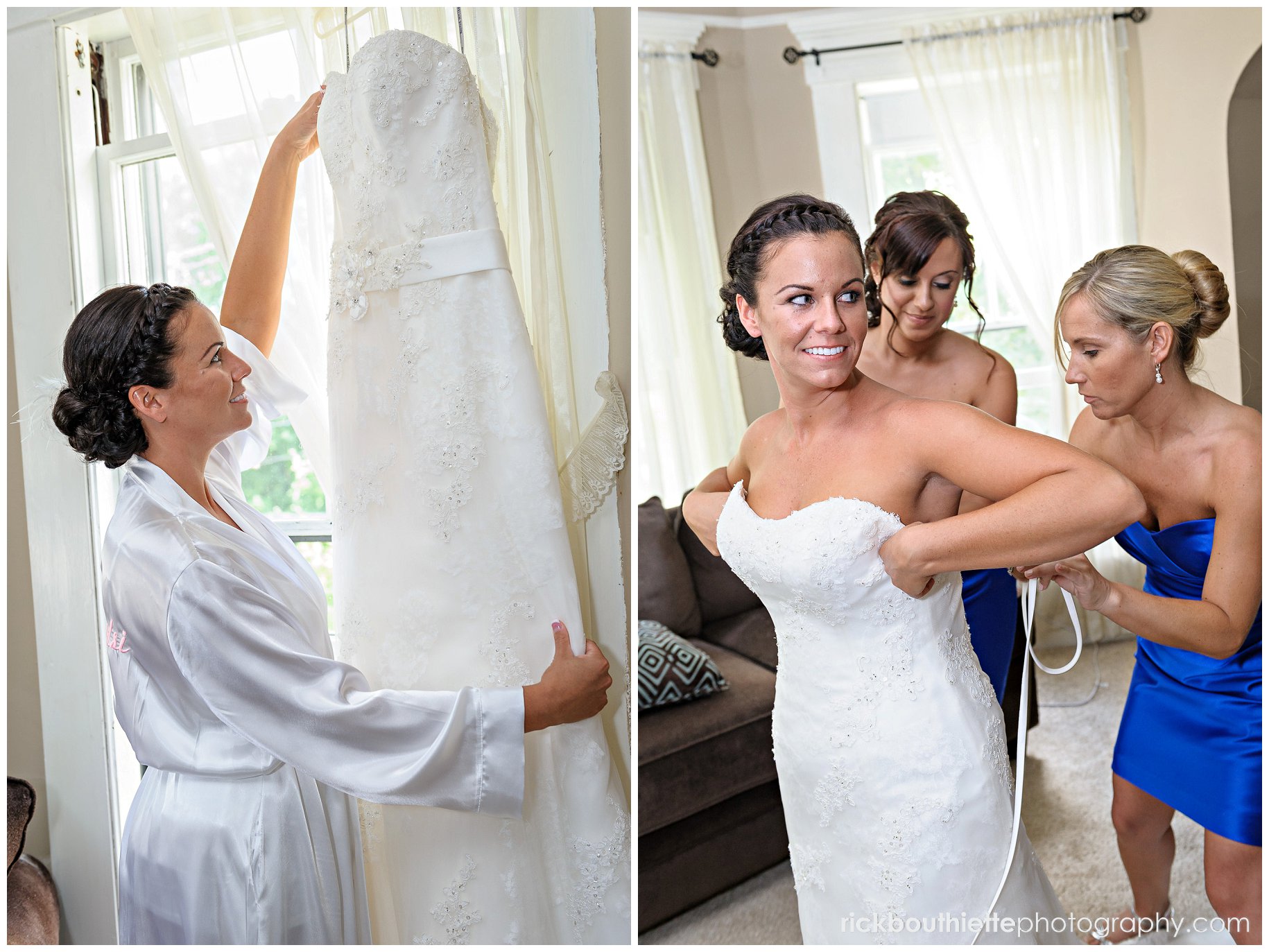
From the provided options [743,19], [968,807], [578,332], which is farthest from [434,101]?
[743,19]

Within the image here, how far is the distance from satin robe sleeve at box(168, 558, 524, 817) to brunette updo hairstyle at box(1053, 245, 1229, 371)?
1.23m

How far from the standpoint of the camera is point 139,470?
1.54 m

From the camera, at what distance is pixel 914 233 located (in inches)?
74.2

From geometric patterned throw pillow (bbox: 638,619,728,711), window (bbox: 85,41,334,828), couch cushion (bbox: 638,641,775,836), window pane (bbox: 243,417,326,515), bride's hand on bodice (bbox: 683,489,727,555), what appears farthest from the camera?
geometric patterned throw pillow (bbox: 638,619,728,711)

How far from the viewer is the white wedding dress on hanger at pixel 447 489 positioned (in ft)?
4.91

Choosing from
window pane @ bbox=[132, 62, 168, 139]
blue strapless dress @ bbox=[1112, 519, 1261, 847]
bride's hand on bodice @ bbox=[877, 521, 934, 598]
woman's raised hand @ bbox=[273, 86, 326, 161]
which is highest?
window pane @ bbox=[132, 62, 168, 139]

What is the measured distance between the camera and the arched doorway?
341 centimetres

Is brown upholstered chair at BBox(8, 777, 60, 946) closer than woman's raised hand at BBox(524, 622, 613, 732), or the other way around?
woman's raised hand at BBox(524, 622, 613, 732)

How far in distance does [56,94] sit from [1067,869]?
10.5 feet

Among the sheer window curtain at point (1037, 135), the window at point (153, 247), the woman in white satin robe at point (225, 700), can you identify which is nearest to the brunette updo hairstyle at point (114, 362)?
the woman in white satin robe at point (225, 700)

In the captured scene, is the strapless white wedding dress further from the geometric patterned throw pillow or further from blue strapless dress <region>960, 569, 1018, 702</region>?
the geometric patterned throw pillow

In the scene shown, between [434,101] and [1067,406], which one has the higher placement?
[434,101]

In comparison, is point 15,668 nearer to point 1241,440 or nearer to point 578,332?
point 578,332

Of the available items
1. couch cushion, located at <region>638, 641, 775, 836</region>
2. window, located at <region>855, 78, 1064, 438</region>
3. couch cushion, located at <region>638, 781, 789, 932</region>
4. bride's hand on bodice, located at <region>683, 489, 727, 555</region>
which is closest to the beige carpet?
couch cushion, located at <region>638, 781, 789, 932</region>
